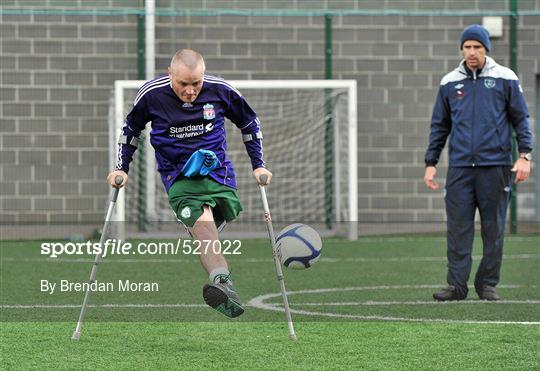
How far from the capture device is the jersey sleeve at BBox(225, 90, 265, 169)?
7443 millimetres

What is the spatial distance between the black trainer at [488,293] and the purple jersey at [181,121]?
2.69 m

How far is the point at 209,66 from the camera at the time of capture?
57.6 feet

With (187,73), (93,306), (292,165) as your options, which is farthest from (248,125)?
(292,165)

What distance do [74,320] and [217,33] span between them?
9971 millimetres

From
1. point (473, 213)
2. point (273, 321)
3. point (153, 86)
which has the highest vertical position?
point (153, 86)

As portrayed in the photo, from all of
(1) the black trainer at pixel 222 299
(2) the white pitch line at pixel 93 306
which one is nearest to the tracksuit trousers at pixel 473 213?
(2) the white pitch line at pixel 93 306

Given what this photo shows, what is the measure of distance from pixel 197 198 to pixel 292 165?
10097 mm

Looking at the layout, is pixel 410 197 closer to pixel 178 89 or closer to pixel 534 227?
pixel 534 227

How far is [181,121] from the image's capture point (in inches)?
284

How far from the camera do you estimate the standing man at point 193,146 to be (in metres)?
7.11

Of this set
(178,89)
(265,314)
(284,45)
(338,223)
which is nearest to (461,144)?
(265,314)

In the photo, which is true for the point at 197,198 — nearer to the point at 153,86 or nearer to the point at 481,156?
the point at 153,86

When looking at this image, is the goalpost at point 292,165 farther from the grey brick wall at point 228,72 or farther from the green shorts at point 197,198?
the green shorts at point 197,198

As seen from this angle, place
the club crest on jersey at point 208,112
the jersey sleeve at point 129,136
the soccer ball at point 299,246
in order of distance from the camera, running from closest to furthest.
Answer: the club crest on jersey at point 208,112, the jersey sleeve at point 129,136, the soccer ball at point 299,246
